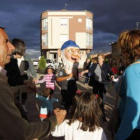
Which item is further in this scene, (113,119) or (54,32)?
(54,32)

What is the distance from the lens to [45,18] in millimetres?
44281

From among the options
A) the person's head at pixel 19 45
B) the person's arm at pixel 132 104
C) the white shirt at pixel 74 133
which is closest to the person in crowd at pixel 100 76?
the person's head at pixel 19 45

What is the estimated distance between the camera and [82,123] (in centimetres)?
237

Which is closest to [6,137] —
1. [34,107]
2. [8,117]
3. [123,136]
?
[8,117]

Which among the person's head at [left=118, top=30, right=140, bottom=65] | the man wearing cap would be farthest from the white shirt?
the man wearing cap

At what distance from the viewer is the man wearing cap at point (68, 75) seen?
463 cm

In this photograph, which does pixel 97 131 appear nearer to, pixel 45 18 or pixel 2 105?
pixel 2 105

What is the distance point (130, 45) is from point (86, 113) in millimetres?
887

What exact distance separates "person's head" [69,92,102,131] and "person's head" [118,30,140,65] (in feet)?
2.18

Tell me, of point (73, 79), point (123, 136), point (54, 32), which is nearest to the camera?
point (123, 136)

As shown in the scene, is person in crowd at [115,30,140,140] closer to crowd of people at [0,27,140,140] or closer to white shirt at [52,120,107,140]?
crowd of people at [0,27,140,140]

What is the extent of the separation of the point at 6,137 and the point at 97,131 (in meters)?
1.42

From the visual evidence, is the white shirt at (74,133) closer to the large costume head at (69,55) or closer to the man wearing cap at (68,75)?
the man wearing cap at (68,75)

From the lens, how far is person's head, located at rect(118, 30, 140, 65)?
1.99 metres
